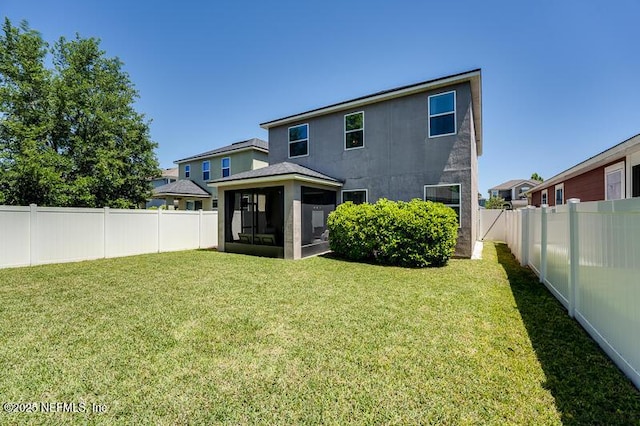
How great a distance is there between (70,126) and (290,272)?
13611mm

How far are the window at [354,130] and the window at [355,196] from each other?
1.98 metres

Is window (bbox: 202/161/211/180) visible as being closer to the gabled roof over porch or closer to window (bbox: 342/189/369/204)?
the gabled roof over porch

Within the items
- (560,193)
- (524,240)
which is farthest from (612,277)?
(560,193)

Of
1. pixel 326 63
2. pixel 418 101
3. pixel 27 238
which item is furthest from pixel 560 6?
pixel 27 238

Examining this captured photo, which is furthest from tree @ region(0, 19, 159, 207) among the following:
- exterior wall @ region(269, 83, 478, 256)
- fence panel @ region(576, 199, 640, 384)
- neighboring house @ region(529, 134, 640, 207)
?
neighboring house @ region(529, 134, 640, 207)

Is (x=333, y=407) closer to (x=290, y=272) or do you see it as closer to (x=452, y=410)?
(x=452, y=410)

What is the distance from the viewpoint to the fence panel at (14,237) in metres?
8.47

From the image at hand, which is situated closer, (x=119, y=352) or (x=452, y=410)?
(x=452, y=410)

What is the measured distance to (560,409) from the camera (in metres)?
2.36

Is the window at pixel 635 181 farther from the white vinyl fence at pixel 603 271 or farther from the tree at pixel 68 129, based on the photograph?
the tree at pixel 68 129

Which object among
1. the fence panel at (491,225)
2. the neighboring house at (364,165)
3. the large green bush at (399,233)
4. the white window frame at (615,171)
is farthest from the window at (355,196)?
the fence panel at (491,225)

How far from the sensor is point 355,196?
40.0 ft

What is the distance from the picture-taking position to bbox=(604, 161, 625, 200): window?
9.13m

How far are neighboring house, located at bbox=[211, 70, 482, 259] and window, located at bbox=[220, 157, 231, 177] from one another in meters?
8.30
